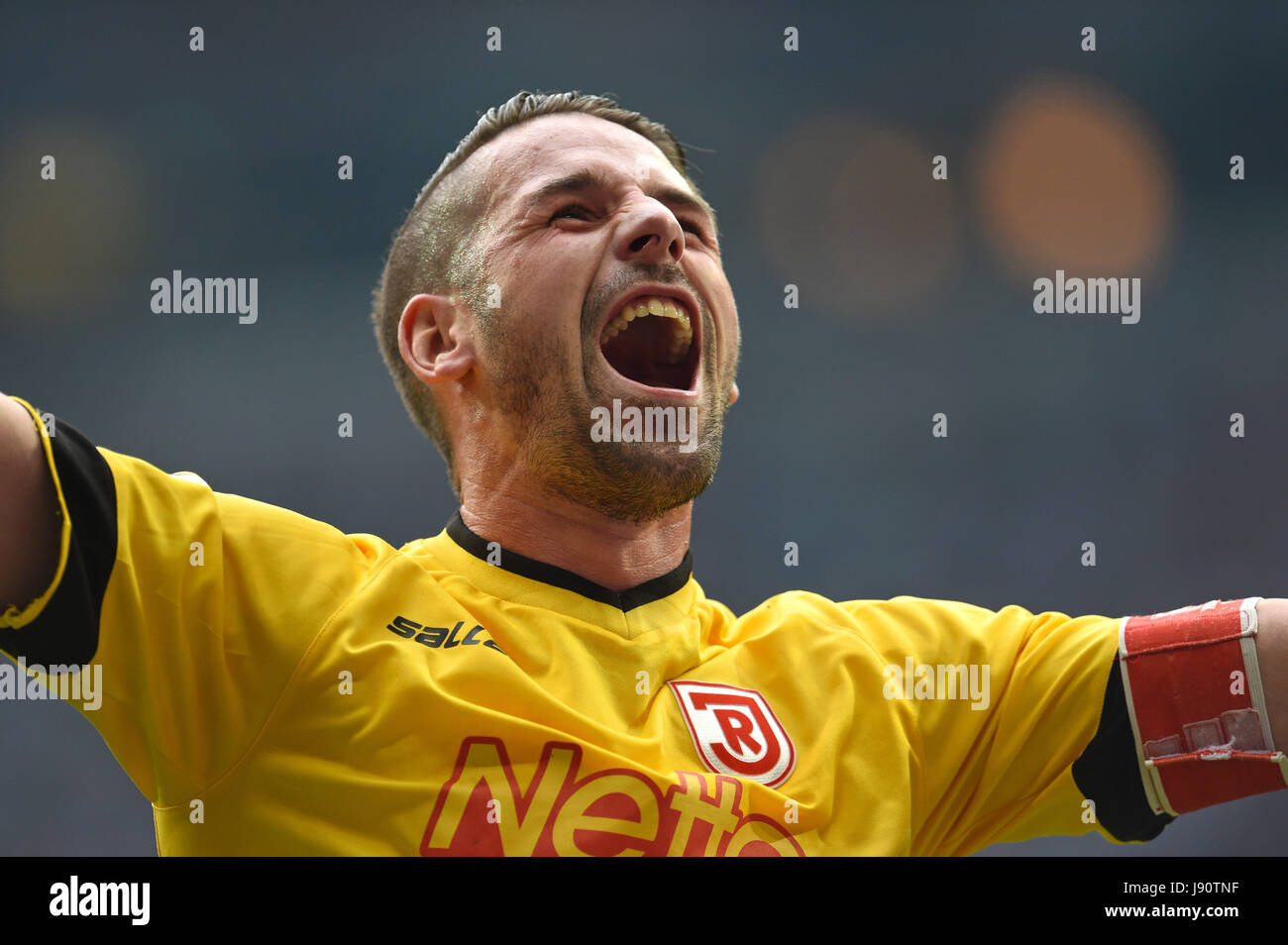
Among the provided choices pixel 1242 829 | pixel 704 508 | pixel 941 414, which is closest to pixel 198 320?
pixel 704 508

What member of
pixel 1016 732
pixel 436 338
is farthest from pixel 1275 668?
pixel 436 338

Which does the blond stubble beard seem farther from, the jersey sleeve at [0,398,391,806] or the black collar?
the jersey sleeve at [0,398,391,806]

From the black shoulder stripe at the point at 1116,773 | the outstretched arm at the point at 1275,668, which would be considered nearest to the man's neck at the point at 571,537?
the black shoulder stripe at the point at 1116,773

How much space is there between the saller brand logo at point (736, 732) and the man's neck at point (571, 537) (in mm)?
242

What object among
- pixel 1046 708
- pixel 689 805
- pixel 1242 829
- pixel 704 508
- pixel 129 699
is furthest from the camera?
pixel 704 508

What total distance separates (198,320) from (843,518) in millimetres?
3434

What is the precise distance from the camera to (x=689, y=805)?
1846 millimetres

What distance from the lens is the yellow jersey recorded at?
170 centimetres

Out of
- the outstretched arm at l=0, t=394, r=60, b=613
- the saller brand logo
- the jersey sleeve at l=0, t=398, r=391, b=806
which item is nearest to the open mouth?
the saller brand logo

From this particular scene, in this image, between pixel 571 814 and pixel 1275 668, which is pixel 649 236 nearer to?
pixel 571 814

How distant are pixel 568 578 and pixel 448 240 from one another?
0.78 metres

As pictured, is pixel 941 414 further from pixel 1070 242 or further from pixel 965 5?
pixel 965 5

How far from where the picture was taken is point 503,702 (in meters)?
1.85

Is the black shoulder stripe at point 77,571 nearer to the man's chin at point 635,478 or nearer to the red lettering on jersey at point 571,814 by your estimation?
the red lettering on jersey at point 571,814
